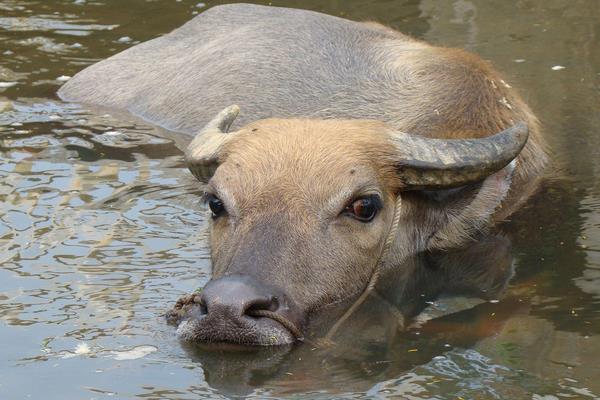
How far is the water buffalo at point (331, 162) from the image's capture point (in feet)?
21.1

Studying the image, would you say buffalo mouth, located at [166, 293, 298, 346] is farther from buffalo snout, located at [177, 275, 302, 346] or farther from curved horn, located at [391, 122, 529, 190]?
curved horn, located at [391, 122, 529, 190]

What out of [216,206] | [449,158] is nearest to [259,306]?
[216,206]

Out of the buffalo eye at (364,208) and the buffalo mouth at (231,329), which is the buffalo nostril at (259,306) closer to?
the buffalo mouth at (231,329)

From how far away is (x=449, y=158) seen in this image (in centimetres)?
720

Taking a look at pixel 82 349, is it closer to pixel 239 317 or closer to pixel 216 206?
pixel 239 317


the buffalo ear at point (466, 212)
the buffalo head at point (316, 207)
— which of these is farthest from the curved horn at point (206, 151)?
the buffalo ear at point (466, 212)

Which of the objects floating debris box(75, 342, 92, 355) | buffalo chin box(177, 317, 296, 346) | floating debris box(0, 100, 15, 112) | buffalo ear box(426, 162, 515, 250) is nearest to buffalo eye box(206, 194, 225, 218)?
buffalo chin box(177, 317, 296, 346)

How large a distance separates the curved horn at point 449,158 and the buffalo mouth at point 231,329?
56.6 inches

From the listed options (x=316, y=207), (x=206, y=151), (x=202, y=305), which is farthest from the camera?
(x=206, y=151)

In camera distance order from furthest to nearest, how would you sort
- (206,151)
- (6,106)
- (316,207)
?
(6,106), (206,151), (316,207)

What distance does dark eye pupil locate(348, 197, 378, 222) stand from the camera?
704 centimetres

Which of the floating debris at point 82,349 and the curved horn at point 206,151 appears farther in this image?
the curved horn at point 206,151

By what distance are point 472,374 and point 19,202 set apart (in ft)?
12.5

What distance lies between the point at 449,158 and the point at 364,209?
568mm
